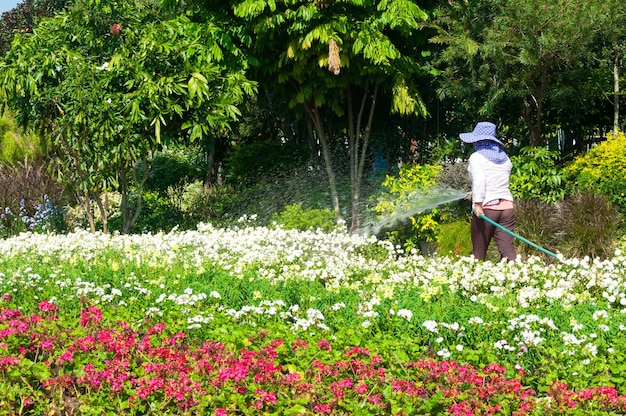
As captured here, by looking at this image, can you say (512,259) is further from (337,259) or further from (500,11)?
(500,11)

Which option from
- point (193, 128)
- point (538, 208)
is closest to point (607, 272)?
point (538, 208)

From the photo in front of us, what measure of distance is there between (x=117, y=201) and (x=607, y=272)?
10082 mm

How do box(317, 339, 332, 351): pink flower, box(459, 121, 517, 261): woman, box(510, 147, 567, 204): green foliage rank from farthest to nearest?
box(510, 147, 567, 204): green foliage < box(459, 121, 517, 261): woman < box(317, 339, 332, 351): pink flower

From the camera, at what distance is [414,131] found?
12.5 metres

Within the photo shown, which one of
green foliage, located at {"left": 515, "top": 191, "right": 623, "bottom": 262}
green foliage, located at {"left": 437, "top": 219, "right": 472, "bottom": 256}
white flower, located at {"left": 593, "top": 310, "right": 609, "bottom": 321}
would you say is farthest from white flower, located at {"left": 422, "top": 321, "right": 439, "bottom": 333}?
green foliage, located at {"left": 437, "top": 219, "right": 472, "bottom": 256}

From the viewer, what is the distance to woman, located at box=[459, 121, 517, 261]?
8070 mm

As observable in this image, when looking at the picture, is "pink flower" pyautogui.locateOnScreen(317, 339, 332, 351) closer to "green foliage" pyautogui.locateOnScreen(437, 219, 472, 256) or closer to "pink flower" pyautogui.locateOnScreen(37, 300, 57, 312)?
"pink flower" pyautogui.locateOnScreen(37, 300, 57, 312)

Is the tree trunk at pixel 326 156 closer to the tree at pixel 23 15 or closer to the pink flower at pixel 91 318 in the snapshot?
the pink flower at pixel 91 318

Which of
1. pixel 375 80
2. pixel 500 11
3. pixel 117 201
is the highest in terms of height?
pixel 500 11

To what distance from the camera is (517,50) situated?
33.5 ft

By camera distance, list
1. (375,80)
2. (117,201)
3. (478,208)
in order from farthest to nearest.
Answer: (117,201)
(375,80)
(478,208)

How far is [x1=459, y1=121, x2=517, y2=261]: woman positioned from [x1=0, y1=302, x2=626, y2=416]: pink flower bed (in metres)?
3.55

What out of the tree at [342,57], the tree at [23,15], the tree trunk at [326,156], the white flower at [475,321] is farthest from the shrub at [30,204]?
the tree at [23,15]

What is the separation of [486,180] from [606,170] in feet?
8.33
